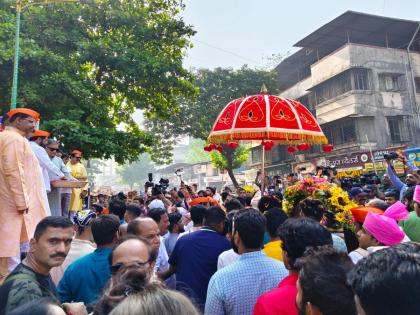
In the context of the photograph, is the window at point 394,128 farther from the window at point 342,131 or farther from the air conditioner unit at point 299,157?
the air conditioner unit at point 299,157

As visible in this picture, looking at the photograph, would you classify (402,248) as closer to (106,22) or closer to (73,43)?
(73,43)

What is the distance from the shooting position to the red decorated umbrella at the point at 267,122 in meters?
6.93

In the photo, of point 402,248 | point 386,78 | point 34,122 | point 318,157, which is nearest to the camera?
point 402,248

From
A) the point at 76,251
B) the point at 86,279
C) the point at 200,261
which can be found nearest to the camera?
the point at 86,279

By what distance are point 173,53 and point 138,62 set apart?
2930 mm

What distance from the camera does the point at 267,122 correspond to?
6879mm

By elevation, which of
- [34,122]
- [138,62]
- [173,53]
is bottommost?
[34,122]

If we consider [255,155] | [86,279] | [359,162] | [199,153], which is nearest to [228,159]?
[255,155]

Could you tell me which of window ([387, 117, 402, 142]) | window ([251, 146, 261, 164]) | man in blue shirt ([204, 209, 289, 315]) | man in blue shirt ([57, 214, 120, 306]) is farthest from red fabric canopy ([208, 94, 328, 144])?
window ([251, 146, 261, 164])

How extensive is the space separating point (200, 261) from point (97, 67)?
39.5 ft

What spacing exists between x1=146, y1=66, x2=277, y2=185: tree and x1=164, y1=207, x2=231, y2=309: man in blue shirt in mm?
22766

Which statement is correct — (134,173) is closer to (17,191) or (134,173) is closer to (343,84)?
(343,84)

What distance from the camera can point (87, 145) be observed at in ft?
38.6

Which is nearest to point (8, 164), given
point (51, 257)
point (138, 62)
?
point (51, 257)
